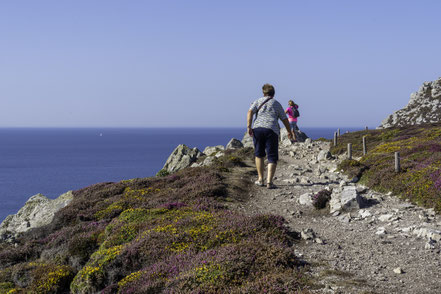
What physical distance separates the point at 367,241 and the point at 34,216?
18769 millimetres

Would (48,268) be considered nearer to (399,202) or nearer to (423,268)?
(423,268)

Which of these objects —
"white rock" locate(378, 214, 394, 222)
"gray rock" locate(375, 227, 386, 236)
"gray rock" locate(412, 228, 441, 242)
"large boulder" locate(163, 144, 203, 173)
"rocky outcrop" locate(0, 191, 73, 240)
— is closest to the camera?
"gray rock" locate(412, 228, 441, 242)

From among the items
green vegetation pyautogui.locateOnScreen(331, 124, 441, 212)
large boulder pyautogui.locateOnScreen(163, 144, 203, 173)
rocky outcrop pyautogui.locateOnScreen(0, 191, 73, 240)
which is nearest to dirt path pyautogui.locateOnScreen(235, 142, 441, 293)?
green vegetation pyautogui.locateOnScreen(331, 124, 441, 212)

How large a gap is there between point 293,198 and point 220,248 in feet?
23.2

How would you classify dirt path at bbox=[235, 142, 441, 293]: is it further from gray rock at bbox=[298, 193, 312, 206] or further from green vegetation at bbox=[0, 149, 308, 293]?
green vegetation at bbox=[0, 149, 308, 293]

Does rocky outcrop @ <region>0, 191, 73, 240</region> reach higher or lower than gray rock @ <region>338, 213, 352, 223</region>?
lower

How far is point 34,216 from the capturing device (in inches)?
861

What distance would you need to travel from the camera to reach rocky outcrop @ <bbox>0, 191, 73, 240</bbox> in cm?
1992

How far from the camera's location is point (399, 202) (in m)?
13.4

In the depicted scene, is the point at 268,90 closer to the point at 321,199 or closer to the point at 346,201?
the point at 321,199

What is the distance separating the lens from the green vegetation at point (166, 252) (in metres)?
6.97

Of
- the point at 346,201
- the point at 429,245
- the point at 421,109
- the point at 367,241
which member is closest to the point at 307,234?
the point at 367,241

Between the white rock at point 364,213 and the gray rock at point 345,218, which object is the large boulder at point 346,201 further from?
the gray rock at point 345,218

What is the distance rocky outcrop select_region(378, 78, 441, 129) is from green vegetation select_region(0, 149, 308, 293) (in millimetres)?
53697
